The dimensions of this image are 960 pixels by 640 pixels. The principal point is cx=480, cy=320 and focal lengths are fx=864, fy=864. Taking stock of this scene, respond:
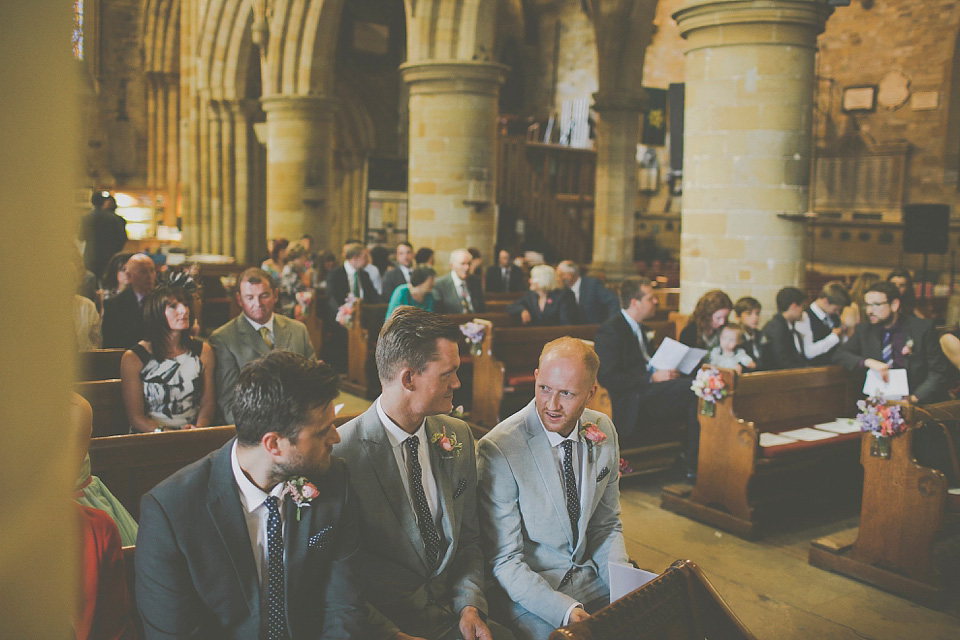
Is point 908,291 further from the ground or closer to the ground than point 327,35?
closer to the ground

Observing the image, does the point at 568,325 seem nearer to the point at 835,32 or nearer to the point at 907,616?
the point at 907,616

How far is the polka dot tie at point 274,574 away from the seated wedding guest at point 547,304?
5.92 meters

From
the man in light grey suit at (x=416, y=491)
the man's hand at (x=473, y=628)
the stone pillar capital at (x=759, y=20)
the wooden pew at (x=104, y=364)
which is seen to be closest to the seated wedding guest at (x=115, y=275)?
the wooden pew at (x=104, y=364)

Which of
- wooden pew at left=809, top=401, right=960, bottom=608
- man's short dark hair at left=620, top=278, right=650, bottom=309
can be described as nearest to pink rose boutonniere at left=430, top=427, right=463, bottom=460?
wooden pew at left=809, top=401, right=960, bottom=608

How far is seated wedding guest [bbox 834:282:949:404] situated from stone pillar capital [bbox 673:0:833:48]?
2.58 m

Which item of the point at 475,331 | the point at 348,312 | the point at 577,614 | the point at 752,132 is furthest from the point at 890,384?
the point at 348,312

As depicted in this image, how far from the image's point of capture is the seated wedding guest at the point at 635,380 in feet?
19.9

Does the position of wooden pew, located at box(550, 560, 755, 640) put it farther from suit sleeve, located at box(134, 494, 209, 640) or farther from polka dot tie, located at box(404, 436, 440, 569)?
suit sleeve, located at box(134, 494, 209, 640)

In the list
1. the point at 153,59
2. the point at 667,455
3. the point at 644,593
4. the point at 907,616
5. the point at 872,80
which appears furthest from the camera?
the point at 153,59

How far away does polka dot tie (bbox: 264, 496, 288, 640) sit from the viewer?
231 cm

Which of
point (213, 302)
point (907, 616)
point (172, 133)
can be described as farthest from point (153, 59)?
point (907, 616)

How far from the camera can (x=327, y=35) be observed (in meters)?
14.2

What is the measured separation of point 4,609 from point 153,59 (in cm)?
2375

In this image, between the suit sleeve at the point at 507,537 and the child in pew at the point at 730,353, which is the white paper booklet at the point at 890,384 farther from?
the suit sleeve at the point at 507,537
